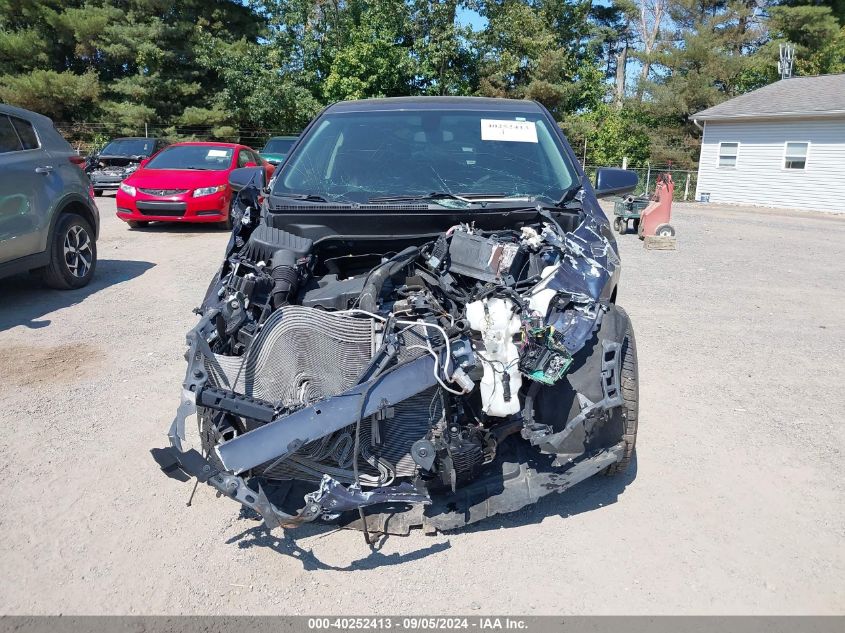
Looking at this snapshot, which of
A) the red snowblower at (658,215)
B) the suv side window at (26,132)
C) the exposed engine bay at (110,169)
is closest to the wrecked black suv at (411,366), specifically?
the suv side window at (26,132)

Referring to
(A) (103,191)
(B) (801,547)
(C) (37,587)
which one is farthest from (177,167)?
(B) (801,547)

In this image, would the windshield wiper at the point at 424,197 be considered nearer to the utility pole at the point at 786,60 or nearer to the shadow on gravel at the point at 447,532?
the shadow on gravel at the point at 447,532

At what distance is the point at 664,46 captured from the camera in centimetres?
3272

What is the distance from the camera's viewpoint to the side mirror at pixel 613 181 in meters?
4.52

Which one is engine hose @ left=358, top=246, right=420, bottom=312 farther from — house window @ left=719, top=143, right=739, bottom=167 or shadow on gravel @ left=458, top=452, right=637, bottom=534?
house window @ left=719, top=143, right=739, bottom=167

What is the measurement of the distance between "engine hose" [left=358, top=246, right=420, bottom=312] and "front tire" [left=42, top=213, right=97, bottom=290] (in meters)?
5.05

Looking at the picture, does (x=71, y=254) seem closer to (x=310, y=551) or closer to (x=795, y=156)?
(x=310, y=551)

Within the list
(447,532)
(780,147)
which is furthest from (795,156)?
(447,532)

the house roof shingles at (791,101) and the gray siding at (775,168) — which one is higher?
the house roof shingles at (791,101)

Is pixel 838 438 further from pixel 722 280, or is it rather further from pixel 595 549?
pixel 722 280

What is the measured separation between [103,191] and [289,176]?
15504 millimetres

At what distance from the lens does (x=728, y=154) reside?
Result: 24.5 m

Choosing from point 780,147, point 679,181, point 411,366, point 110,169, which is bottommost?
point 411,366

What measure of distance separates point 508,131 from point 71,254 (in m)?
5.18
